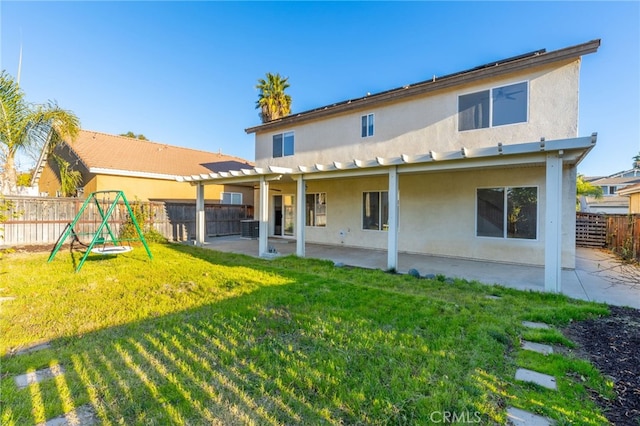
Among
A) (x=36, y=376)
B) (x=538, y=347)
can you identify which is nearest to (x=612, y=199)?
(x=538, y=347)

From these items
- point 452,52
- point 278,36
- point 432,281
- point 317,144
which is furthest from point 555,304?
point 278,36

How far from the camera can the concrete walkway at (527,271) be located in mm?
6094

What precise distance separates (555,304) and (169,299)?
7023 millimetres

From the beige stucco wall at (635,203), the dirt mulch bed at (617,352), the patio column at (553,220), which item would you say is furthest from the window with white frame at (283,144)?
the beige stucco wall at (635,203)

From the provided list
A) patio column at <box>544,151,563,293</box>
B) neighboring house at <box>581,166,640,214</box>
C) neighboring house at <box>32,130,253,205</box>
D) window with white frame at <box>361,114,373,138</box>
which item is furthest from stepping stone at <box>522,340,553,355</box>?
neighboring house at <box>581,166,640,214</box>

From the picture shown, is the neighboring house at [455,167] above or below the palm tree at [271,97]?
below

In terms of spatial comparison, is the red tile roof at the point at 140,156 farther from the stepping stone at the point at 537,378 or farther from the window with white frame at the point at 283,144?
the stepping stone at the point at 537,378

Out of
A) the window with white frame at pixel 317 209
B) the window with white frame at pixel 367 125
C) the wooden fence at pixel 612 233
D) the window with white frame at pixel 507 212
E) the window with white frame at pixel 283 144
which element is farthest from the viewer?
the window with white frame at pixel 283 144

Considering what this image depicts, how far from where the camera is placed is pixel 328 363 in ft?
10.6

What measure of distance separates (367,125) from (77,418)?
35.7 feet

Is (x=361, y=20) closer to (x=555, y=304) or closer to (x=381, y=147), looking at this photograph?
(x=381, y=147)

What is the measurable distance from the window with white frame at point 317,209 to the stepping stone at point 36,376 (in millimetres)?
10490

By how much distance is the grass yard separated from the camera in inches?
98.7

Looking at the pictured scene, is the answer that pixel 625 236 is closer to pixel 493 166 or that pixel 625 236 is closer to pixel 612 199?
pixel 493 166
